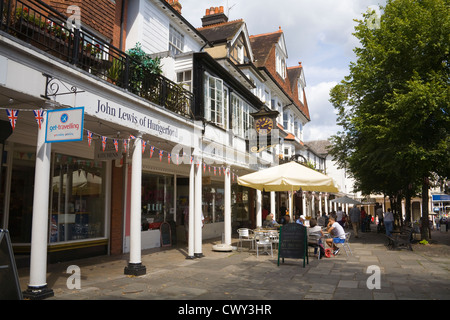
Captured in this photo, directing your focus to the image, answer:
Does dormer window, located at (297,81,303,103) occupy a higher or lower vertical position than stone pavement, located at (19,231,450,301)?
higher

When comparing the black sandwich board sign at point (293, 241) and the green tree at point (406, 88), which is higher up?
the green tree at point (406, 88)

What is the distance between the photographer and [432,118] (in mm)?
13516

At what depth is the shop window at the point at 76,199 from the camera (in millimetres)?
9398

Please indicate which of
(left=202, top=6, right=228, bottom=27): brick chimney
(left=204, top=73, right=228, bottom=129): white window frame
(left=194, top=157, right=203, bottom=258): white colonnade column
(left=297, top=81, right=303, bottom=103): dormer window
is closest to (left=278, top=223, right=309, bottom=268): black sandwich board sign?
(left=194, top=157, right=203, bottom=258): white colonnade column

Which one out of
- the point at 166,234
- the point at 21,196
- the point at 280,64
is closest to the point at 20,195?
the point at 21,196

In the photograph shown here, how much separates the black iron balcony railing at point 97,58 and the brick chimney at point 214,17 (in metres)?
13.0

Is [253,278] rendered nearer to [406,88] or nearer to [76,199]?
[76,199]

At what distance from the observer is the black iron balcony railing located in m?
6.57

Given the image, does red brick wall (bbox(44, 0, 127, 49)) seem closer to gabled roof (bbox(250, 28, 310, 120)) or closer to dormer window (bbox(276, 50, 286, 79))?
gabled roof (bbox(250, 28, 310, 120))

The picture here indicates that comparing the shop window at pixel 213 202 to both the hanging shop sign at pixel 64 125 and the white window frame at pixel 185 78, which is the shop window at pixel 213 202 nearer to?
the white window frame at pixel 185 78

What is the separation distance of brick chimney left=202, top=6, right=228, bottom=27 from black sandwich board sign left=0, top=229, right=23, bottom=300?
67.9 ft

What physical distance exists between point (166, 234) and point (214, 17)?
15.1 m

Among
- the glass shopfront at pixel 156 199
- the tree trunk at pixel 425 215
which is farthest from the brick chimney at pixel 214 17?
the tree trunk at pixel 425 215

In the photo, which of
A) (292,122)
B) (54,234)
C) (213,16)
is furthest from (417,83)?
(292,122)
